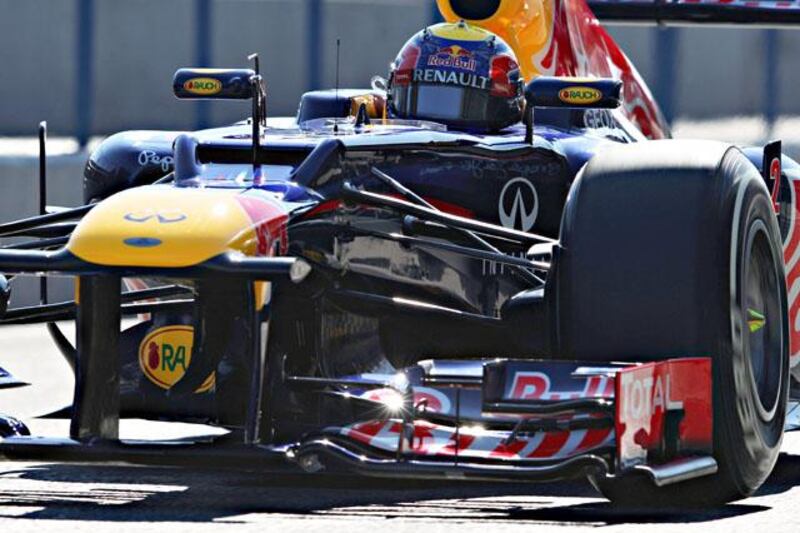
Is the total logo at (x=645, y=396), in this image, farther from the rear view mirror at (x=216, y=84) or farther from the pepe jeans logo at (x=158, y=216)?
the rear view mirror at (x=216, y=84)

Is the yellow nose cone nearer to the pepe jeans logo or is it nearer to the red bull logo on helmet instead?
the pepe jeans logo

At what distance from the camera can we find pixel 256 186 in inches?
314

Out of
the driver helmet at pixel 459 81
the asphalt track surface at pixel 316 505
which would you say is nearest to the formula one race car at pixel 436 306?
the asphalt track surface at pixel 316 505

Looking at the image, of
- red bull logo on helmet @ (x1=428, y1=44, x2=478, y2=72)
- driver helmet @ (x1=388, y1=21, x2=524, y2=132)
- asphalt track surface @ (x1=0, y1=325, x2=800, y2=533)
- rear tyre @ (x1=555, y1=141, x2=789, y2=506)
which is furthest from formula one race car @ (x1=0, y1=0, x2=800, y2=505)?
red bull logo on helmet @ (x1=428, y1=44, x2=478, y2=72)

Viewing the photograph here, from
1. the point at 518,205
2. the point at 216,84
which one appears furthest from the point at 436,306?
the point at 216,84

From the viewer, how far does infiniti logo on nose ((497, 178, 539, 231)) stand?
8922mm

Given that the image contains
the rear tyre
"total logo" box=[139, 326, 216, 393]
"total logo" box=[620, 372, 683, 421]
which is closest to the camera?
"total logo" box=[620, 372, 683, 421]

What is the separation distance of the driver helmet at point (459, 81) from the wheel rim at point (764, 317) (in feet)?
6.33

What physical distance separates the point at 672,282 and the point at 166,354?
1.86 metres

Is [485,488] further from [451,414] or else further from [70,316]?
[70,316]

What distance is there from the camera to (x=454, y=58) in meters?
9.77

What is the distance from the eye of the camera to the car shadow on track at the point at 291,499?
7.14 m

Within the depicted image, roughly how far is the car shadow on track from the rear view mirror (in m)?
1.43

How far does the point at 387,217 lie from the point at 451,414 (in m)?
1.27
